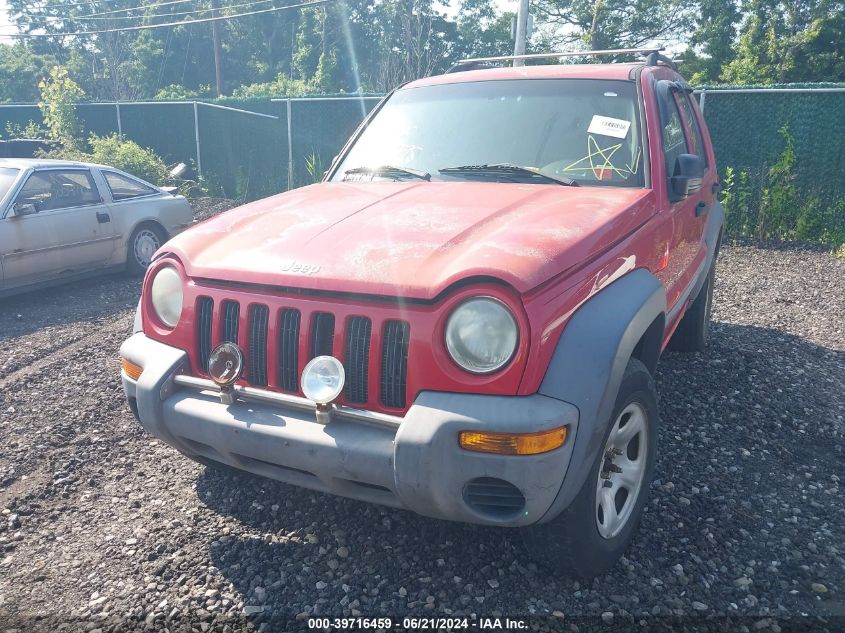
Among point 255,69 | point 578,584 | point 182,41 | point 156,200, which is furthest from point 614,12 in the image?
point 578,584

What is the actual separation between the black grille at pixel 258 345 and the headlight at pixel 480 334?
0.78m

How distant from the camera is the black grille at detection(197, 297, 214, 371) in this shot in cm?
288

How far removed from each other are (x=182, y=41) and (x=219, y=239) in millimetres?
49307

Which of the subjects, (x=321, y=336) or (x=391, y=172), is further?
(x=391, y=172)

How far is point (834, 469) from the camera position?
3676 millimetres

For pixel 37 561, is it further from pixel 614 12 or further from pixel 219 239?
pixel 614 12

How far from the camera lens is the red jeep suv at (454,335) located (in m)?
2.33

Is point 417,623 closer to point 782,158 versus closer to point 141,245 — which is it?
point 141,245

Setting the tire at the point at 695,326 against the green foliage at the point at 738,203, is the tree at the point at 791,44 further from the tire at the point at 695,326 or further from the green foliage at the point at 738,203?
the tire at the point at 695,326

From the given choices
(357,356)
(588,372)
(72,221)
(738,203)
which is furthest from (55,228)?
(738,203)

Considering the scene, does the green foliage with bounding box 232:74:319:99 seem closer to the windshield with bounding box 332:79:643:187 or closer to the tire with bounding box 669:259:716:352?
the tire with bounding box 669:259:716:352

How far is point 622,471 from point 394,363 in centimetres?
113

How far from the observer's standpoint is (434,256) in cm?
258

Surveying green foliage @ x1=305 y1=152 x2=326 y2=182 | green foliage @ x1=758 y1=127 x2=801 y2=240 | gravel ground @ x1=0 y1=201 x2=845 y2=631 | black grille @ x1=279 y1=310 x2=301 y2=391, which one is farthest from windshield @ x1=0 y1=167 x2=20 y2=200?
green foliage @ x1=758 y1=127 x2=801 y2=240
